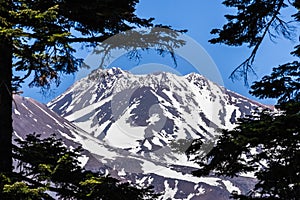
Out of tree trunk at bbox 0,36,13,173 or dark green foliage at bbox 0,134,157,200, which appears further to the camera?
dark green foliage at bbox 0,134,157,200

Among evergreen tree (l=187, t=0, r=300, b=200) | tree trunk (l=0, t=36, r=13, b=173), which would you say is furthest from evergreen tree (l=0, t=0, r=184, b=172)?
evergreen tree (l=187, t=0, r=300, b=200)

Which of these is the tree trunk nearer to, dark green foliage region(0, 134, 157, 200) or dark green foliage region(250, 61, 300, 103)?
dark green foliage region(0, 134, 157, 200)

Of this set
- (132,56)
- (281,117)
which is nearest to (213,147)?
(281,117)

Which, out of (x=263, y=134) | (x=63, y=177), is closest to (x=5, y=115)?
(x=63, y=177)

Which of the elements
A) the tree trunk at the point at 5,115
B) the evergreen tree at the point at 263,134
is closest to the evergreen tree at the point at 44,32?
the tree trunk at the point at 5,115

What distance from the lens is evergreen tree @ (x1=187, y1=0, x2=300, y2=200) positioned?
22.6 feet

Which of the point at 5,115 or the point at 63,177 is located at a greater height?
the point at 5,115

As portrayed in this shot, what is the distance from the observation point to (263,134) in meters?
6.85

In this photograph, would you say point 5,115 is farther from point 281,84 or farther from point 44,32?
point 281,84

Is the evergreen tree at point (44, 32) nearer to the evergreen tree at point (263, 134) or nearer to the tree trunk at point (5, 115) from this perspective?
the tree trunk at point (5, 115)

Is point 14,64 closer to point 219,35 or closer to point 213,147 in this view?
point 213,147

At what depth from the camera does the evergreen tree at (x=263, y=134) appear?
6.90m

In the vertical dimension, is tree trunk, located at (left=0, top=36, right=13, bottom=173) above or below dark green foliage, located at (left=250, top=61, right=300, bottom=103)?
below

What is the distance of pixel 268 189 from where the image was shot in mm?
8164
